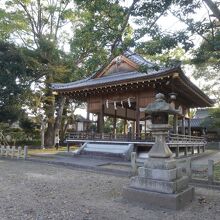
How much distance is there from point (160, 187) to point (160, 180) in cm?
20

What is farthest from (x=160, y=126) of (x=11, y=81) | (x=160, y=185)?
(x=11, y=81)

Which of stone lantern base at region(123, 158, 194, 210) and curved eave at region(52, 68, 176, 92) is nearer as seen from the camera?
stone lantern base at region(123, 158, 194, 210)

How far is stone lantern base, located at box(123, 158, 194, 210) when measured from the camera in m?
7.39

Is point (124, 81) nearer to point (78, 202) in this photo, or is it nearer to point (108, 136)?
point (108, 136)

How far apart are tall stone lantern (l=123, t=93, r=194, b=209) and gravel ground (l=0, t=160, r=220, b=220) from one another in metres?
0.29

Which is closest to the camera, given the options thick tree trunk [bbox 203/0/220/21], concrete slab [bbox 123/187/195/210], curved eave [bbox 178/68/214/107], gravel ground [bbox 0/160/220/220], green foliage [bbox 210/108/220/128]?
gravel ground [bbox 0/160/220/220]

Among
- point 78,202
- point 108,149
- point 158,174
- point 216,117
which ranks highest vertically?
point 216,117

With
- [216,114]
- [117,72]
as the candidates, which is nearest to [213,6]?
[117,72]

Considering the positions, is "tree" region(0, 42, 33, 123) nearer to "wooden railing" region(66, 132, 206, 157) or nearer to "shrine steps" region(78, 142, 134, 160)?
"wooden railing" region(66, 132, 206, 157)

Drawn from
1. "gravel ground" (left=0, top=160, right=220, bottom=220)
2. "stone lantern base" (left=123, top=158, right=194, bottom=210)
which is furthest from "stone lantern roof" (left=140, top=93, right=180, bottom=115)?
"gravel ground" (left=0, top=160, right=220, bottom=220)

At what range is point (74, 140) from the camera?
21344 millimetres

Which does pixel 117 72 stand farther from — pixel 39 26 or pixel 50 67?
pixel 39 26

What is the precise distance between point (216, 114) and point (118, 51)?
29556 mm

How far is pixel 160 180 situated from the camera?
25.6 ft
